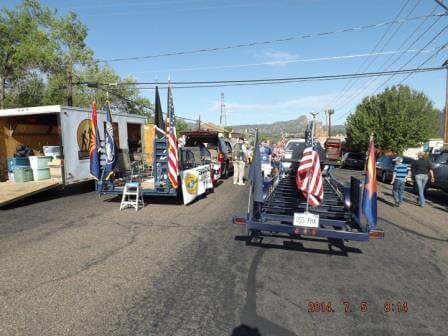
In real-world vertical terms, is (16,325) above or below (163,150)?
below

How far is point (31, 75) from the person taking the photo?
25.7 meters

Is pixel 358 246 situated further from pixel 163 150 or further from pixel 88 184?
pixel 88 184

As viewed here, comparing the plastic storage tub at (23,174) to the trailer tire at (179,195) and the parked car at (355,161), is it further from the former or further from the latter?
the parked car at (355,161)

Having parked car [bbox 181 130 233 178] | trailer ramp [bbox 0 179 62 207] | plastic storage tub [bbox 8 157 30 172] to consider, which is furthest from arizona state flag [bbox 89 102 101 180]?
parked car [bbox 181 130 233 178]

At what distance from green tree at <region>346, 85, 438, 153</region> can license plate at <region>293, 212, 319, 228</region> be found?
2756cm

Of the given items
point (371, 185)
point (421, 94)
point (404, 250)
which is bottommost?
point (404, 250)

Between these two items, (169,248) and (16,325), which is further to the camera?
(169,248)

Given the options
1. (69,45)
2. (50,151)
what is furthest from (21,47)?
(50,151)

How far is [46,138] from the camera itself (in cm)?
1369

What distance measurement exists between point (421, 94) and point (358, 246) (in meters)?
31.0

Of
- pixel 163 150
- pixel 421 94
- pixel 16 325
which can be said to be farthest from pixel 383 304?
pixel 421 94

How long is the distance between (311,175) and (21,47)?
25595 mm

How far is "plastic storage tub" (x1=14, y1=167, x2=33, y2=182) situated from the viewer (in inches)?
406

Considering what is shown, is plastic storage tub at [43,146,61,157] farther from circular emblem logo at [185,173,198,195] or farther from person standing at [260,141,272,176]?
person standing at [260,141,272,176]
